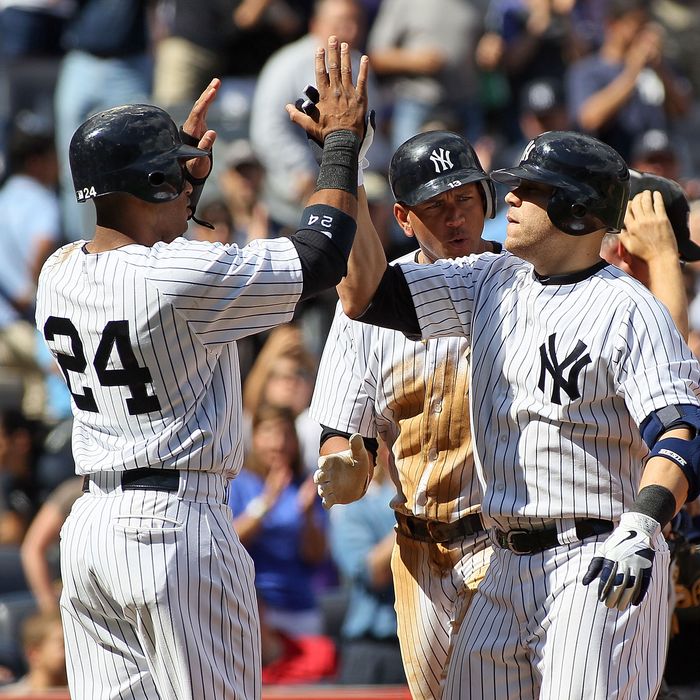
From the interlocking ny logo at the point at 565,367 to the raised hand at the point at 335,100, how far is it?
84 centimetres

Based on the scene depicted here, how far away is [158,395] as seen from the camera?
3.57 m

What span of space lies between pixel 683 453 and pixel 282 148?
574cm

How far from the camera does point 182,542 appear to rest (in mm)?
3553

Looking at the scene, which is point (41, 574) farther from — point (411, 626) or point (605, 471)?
point (605, 471)

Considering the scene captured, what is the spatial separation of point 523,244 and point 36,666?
13.0 ft

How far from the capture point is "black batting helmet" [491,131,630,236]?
3.66 metres

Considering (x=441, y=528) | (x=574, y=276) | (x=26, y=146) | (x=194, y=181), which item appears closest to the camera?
(x=574, y=276)

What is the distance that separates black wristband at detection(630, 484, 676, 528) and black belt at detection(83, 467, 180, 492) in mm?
1183

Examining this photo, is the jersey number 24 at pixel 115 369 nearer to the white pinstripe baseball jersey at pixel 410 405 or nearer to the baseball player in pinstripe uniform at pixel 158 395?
the baseball player in pinstripe uniform at pixel 158 395

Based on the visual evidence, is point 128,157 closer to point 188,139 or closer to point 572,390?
point 188,139

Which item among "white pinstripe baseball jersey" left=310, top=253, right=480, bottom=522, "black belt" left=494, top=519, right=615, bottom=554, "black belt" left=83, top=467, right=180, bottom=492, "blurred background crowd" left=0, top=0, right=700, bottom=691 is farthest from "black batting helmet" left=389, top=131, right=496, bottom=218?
"blurred background crowd" left=0, top=0, right=700, bottom=691

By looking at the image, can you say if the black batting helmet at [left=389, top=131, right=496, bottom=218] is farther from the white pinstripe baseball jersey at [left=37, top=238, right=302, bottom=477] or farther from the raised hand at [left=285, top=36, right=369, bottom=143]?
the white pinstripe baseball jersey at [left=37, top=238, right=302, bottom=477]

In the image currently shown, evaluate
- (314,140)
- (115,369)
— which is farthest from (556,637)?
(314,140)

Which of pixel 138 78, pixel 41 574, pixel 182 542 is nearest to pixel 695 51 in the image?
pixel 138 78
